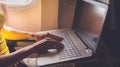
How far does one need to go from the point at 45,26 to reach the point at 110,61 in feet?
2.33

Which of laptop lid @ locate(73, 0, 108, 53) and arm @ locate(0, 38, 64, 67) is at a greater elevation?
laptop lid @ locate(73, 0, 108, 53)

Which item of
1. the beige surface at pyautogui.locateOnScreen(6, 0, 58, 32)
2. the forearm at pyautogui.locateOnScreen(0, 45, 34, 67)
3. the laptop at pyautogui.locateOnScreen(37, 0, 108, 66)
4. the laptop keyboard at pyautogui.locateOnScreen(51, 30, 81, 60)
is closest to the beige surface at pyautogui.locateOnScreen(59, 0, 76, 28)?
the beige surface at pyautogui.locateOnScreen(6, 0, 58, 32)

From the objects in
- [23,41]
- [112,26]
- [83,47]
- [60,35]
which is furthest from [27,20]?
[112,26]

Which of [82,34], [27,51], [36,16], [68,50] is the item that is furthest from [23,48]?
[36,16]

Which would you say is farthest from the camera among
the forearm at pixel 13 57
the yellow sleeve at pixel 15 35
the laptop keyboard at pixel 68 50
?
the yellow sleeve at pixel 15 35

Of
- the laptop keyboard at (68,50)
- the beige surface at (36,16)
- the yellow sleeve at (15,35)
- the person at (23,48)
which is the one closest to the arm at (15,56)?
the person at (23,48)

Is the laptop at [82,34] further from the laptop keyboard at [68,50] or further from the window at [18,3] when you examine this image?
the window at [18,3]

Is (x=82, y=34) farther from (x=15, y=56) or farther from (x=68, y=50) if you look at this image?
(x=15, y=56)

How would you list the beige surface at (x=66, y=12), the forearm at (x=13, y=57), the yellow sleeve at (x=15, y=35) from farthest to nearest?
the beige surface at (x=66, y=12), the yellow sleeve at (x=15, y=35), the forearm at (x=13, y=57)

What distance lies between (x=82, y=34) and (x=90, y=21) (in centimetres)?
14

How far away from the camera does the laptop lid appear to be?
0.89 m

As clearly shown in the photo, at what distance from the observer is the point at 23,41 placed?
1234 mm

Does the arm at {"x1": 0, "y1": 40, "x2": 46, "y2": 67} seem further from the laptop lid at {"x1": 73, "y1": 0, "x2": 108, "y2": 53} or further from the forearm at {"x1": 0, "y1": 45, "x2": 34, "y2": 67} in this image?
the laptop lid at {"x1": 73, "y1": 0, "x2": 108, "y2": 53}

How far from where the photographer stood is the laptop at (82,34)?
898mm
